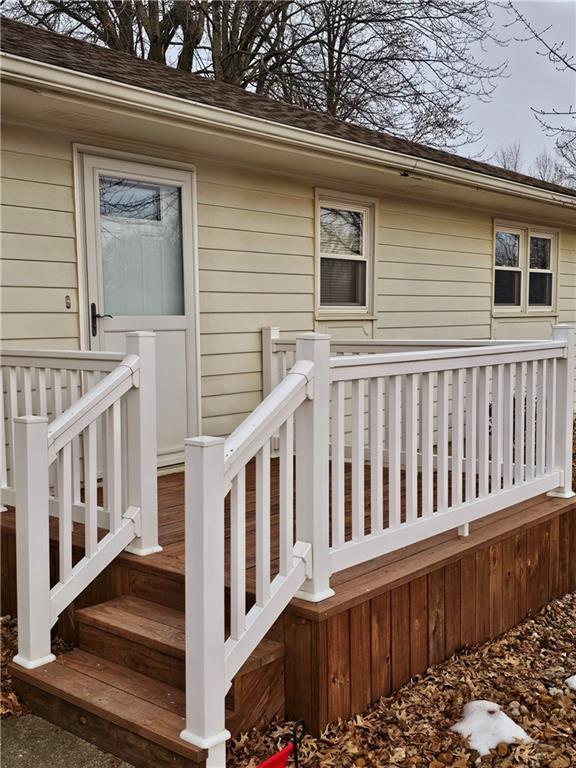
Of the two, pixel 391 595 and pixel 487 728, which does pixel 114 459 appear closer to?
pixel 391 595

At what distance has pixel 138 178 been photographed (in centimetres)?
491

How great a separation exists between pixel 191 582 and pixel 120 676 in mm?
810

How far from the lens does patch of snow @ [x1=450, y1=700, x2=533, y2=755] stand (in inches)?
108

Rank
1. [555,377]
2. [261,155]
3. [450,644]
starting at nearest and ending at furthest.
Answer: [450,644], [555,377], [261,155]

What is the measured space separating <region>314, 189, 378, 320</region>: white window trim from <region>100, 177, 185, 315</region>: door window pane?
56.9 inches

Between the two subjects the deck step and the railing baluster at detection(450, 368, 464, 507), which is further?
the railing baluster at detection(450, 368, 464, 507)

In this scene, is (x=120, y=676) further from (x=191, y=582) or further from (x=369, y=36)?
(x=369, y=36)

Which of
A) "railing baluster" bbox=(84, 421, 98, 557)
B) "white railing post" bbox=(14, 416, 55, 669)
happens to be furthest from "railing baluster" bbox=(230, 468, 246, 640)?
"railing baluster" bbox=(84, 421, 98, 557)

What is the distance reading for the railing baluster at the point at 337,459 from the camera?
2893 millimetres

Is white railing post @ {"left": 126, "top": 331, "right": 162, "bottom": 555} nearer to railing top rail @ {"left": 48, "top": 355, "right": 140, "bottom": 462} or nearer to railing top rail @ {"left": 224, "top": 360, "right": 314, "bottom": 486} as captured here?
railing top rail @ {"left": 48, "top": 355, "right": 140, "bottom": 462}

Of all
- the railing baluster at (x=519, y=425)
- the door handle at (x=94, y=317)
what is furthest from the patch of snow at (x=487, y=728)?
the door handle at (x=94, y=317)

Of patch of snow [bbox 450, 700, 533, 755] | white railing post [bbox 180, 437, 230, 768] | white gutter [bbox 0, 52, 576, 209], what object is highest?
white gutter [bbox 0, 52, 576, 209]

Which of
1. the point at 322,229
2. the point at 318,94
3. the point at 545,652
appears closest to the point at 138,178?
the point at 322,229

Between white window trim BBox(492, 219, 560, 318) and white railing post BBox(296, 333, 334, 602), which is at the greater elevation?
white window trim BBox(492, 219, 560, 318)
